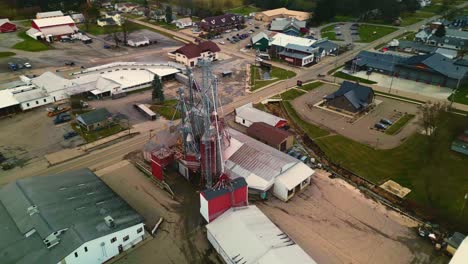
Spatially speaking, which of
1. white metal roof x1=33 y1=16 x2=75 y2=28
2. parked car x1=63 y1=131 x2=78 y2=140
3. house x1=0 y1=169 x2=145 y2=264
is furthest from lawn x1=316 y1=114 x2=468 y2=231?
white metal roof x1=33 y1=16 x2=75 y2=28

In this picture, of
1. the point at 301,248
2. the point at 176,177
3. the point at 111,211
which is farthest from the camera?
the point at 176,177

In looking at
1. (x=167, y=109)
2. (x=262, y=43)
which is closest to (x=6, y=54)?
(x=167, y=109)

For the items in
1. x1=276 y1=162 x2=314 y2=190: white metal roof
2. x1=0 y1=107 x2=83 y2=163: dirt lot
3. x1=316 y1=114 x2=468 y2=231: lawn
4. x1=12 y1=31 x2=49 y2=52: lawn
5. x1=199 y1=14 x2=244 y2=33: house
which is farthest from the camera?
x1=199 y1=14 x2=244 y2=33: house

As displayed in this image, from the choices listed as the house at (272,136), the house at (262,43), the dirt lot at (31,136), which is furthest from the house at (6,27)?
the house at (272,136)

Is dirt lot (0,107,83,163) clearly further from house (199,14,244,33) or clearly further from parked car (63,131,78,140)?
house (199,14,244,33)

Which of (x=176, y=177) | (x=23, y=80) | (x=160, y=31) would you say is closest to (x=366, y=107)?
(x=176, y=177)

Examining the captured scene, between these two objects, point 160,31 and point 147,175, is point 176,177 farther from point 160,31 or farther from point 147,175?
point 160,31

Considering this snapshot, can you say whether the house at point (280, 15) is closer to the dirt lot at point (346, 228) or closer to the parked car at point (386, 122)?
the parked car at point (386, 122)
